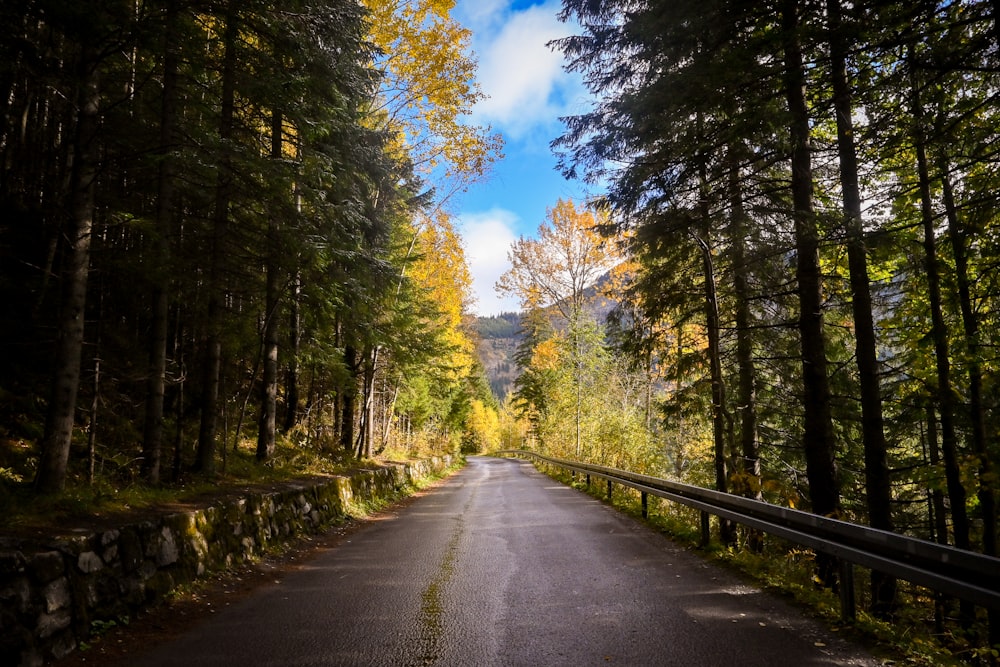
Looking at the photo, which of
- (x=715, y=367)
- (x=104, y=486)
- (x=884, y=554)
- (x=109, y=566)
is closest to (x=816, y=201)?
(x=715, y=367)

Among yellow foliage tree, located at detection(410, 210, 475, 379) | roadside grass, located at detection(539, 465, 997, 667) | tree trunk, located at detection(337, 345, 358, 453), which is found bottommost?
roadside grass, located at detection(539, 465, 997, 667)

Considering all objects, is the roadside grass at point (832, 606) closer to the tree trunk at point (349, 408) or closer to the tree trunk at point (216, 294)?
the tree trunk at point (216, 294)

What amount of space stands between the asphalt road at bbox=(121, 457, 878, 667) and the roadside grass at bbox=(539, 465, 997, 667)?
23 centimetres

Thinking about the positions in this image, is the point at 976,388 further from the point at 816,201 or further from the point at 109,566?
the point at 109,566

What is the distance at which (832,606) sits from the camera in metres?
4.65

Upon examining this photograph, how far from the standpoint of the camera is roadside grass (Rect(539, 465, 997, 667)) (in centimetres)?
374

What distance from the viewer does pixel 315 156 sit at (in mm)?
9859

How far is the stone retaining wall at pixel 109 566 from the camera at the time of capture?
3605 mm

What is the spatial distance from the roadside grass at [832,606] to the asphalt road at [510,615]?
0.23 m

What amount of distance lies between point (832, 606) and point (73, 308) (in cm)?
835

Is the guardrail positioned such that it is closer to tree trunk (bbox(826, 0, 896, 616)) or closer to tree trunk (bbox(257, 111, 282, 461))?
tree trunk (bbox(826, 0, 896, 616))

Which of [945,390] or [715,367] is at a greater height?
[715,367]

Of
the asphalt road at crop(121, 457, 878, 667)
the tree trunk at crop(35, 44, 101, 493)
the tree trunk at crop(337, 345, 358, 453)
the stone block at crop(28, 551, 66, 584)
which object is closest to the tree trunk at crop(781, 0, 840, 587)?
the asphalt road at crop(121, 457, 878, 667)

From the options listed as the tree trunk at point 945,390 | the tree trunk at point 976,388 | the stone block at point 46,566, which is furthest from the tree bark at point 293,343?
the tree trunk at point 945,390
